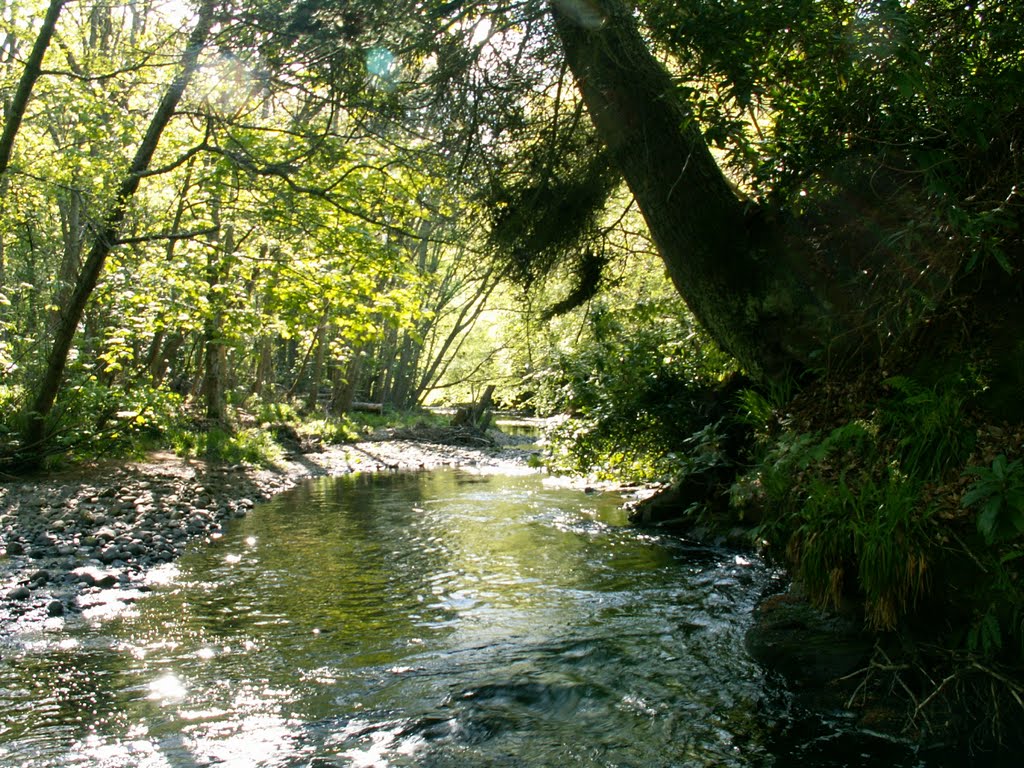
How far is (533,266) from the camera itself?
785 centimetres

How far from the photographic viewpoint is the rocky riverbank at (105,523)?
6535 millimetres

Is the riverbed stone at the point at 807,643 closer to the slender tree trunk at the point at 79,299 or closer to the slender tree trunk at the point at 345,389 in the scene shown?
the slender tree trunk at the point at 79,299

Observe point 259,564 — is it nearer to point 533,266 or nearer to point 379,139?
point 533,266

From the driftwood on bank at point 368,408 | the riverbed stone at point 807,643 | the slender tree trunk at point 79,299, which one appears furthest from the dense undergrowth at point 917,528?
the driftwood on bank at point 368,408

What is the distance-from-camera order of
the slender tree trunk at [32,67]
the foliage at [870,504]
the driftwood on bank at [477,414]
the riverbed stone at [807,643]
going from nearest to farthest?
the foliage at [870,504] → the riverbed stone at [807,643] → the slender tree trunk at [32,67] → the driftwood on bank at [477,414]

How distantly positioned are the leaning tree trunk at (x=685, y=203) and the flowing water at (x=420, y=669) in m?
2.33

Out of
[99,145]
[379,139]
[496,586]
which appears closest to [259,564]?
[496,586]

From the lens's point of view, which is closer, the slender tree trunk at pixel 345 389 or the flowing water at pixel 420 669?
the flowing water at pixel 420 669

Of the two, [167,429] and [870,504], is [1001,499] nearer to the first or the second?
[870,504]

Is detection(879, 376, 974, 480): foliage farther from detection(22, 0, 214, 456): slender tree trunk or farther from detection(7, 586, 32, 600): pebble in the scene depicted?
detection(22, 0, 214, 456): slender tree trunk

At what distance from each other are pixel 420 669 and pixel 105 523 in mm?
5730

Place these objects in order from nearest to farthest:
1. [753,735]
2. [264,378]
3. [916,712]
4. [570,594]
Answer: [916,712]
[753,735]
[570,594]
[264,378]

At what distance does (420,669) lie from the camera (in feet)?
17.0

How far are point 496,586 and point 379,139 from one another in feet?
18.1
